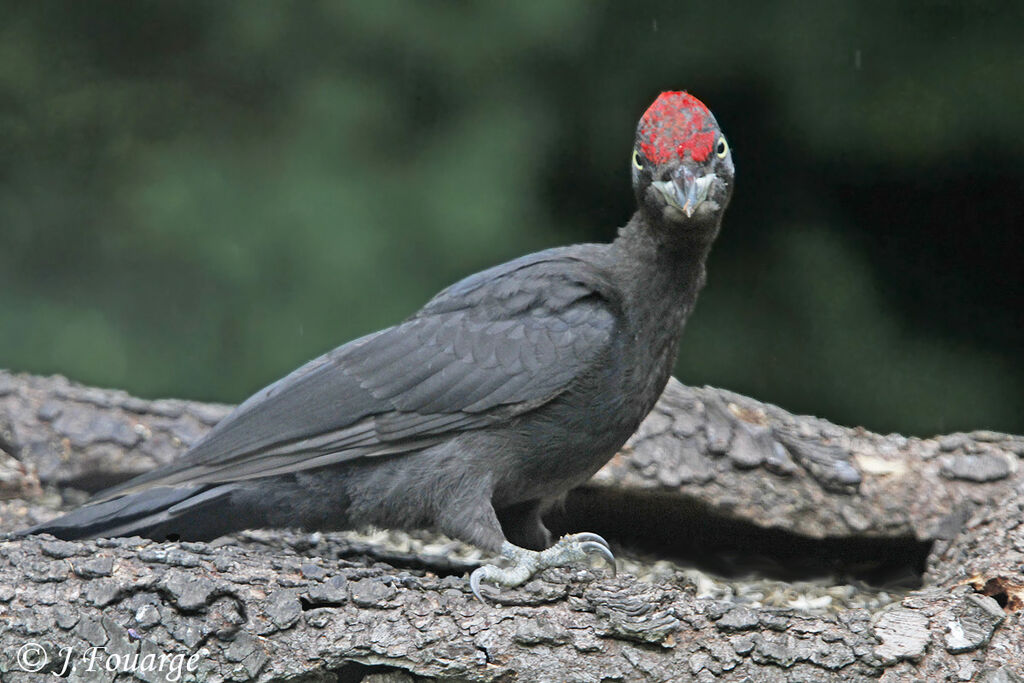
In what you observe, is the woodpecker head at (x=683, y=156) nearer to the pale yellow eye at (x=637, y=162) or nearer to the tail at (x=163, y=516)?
the pale yellow eye at (x=637, y=162)

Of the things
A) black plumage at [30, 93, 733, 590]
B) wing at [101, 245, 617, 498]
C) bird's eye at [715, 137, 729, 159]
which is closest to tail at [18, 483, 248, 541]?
black plumage at [30, 93, 733, 590]

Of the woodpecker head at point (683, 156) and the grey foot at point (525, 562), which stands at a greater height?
the woodpecker head at point (683, 156)

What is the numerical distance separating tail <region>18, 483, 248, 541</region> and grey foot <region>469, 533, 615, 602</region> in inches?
28.5

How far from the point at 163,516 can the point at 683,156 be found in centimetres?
161

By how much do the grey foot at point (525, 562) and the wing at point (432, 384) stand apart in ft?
1.13

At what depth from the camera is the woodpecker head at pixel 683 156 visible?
285 centimetres

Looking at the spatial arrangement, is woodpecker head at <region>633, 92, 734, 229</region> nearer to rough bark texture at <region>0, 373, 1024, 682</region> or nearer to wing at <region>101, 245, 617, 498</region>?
wing at <region>101, 245, 617, 498</region>

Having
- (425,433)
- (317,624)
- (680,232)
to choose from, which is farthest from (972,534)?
(317,624)

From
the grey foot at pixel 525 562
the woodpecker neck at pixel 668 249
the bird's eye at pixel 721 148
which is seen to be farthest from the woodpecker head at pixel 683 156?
the grey foot at pixel 525 562

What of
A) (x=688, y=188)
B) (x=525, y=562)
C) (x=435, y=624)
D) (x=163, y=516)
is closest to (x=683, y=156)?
(x=688, y=188)

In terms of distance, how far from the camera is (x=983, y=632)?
2680mm

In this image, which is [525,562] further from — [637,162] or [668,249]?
[637,162]

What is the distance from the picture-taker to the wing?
3.02m

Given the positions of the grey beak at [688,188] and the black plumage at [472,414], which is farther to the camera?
the black plumage at [472,414]
